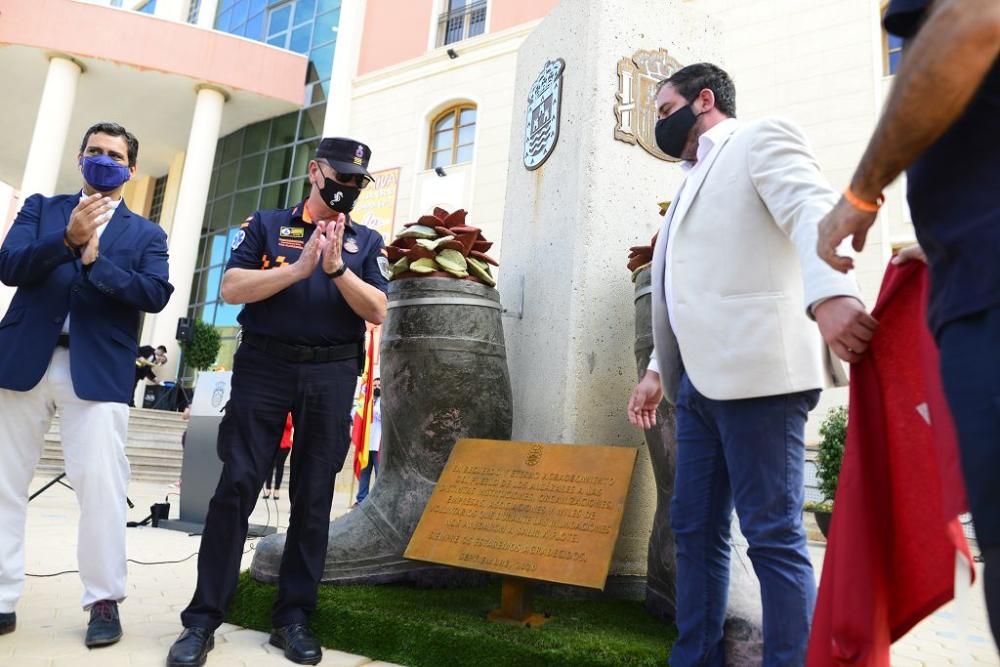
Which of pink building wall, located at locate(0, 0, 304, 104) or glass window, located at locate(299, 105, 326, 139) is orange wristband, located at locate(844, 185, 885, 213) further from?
pink building wall, located at locate(0, 0, 304, 104)

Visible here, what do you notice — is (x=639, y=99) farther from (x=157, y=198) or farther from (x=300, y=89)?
(x=157, y=198)

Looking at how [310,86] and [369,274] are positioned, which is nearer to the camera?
[369,274]

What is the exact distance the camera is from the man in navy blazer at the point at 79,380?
2.59 metres

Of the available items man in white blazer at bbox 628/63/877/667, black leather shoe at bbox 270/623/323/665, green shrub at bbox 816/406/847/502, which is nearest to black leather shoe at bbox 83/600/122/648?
black leather shoe at bbox 270/623/323/665

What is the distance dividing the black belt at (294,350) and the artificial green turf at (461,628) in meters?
0.91

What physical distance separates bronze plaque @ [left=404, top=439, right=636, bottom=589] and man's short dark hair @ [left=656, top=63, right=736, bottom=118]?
121 centimetres

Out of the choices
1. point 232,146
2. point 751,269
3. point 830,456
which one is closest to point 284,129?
point 232,146

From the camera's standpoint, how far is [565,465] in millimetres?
2713

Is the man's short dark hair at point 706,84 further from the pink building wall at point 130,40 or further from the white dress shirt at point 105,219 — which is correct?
the pink building wall at point 130,40

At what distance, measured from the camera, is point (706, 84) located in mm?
2316

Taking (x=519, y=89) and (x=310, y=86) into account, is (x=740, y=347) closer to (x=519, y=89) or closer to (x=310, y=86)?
(x=519, y=89)

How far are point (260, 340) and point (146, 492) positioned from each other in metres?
8.65

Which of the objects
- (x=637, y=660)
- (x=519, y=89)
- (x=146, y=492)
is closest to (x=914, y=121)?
(x=637, y=660)

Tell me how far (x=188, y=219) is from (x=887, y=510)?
20.2 meters
